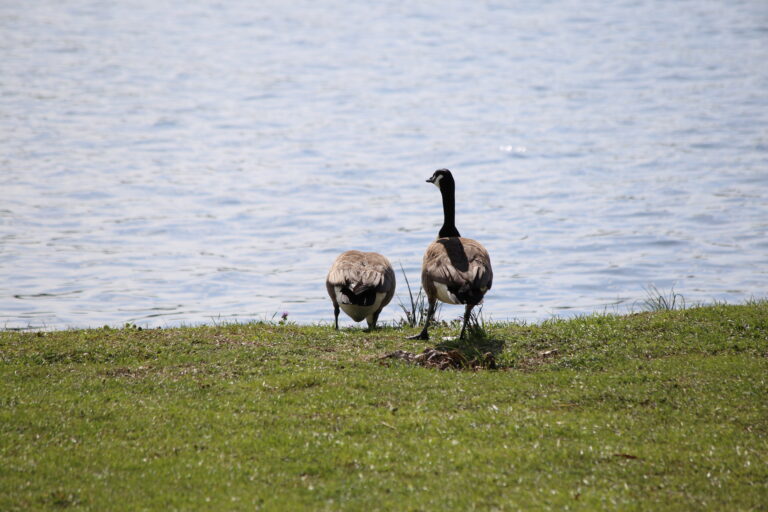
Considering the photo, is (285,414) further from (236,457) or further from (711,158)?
(711,158)

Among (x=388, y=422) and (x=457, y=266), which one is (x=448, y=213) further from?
(x=388, y=422)

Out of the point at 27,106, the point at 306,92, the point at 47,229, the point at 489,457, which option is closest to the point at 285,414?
the point at 489,457

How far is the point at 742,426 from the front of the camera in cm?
1034

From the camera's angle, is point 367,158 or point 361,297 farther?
point 367,158

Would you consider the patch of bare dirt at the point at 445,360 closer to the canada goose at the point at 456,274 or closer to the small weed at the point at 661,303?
the canada goose at the point at 456,274

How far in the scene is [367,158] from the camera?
4391cm

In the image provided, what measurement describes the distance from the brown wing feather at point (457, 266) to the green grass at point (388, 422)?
95 cm

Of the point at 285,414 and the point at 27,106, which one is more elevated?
the point at 27,106

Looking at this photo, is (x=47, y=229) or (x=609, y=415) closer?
(x=609, y=415)

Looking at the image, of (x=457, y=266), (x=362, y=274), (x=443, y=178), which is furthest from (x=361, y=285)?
(x=443, y=178)

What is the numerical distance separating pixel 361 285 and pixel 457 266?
2067mm

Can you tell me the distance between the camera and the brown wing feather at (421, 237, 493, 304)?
1364 cm

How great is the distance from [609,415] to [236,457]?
14.5 feet

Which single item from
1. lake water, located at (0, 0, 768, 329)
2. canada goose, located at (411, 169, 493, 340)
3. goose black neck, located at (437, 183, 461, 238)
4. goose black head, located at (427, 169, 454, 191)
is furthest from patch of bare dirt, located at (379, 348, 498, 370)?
lake water, located at (0, 0, 768, 329)
